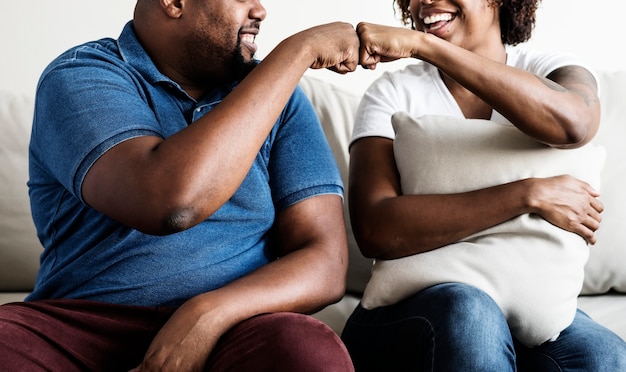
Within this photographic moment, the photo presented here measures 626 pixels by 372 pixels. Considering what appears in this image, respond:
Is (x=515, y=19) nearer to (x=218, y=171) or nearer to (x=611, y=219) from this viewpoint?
(x=611, y=219)

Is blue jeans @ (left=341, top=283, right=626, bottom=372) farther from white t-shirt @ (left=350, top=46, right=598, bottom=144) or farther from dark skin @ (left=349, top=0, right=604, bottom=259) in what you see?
white t-shirt @ (left=350, top=46, right=598, bottom=144)

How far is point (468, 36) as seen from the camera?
1.64 metres

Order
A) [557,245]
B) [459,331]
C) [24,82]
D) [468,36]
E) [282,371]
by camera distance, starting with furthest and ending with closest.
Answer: [24,82]
[468,36]
[557,245]
[459,331]
[282,371]

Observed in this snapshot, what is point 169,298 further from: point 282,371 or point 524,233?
point 524,233

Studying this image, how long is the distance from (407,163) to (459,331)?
1.21 ft

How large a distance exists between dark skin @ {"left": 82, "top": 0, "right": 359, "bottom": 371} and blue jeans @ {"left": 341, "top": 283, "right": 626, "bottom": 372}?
0.12 metres

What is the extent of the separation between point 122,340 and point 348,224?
0.71 meters

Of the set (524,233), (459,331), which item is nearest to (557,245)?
(524,233)

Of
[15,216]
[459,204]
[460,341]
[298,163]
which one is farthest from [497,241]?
[15,216]

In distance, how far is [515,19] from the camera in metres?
1.71

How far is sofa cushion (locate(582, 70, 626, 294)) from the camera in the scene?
1771 millimetres

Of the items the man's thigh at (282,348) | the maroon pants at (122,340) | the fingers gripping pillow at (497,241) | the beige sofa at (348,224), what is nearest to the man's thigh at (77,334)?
the maroon pants at (122,340)

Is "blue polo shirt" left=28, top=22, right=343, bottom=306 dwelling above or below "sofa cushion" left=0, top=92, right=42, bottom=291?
above

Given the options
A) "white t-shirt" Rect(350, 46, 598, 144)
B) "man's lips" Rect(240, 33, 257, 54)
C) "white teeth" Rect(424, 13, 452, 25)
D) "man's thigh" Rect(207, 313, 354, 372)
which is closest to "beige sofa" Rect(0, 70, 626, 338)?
"white t-shirt" Rect(350, 46, 598, 144)
